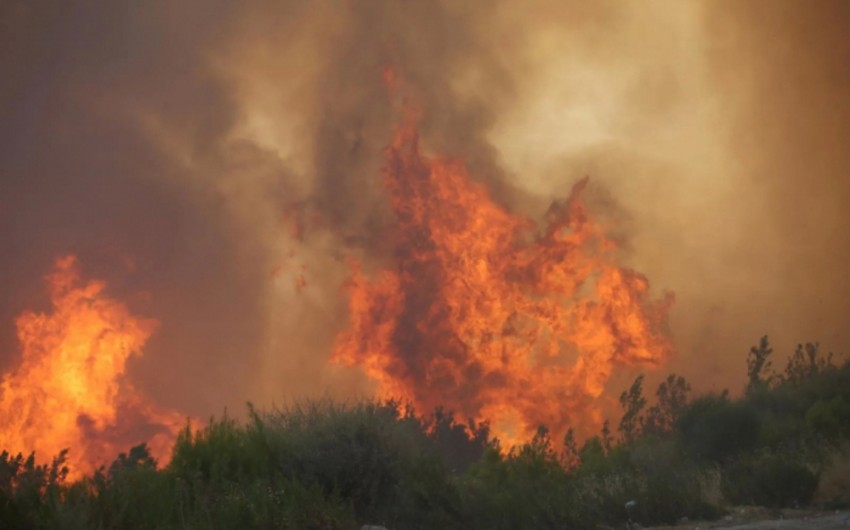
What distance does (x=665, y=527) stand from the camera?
19.3 meters

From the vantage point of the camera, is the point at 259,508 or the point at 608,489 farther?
the point at 608,489

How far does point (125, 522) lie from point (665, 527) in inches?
459

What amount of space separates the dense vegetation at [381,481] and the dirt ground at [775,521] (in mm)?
664

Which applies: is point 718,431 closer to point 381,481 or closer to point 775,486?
point 775,486

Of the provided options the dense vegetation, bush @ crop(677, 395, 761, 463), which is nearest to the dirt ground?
the dense vegetation

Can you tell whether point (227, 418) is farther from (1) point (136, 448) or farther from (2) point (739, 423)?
(2) point (739, 423)

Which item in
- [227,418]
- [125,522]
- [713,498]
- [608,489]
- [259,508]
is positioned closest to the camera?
[125,522]

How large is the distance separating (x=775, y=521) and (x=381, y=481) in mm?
8973

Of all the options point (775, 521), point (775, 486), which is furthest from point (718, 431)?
point (775, 521)

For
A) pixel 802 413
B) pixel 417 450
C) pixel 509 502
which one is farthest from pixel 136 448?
pixel 802 413

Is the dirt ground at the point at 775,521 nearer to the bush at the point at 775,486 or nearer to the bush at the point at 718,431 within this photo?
the bush at the point at 775,486

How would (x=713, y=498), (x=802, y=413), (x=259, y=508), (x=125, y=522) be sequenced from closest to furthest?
(x=125, y=522), (x=259, y=508), (x=713, y=498), (x=802, y=413)

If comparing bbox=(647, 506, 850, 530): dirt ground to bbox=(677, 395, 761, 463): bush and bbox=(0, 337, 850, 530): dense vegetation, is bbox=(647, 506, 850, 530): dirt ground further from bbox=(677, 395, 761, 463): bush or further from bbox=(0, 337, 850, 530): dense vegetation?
bbox=(677, 395, 761, 463): bush

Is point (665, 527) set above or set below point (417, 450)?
below
